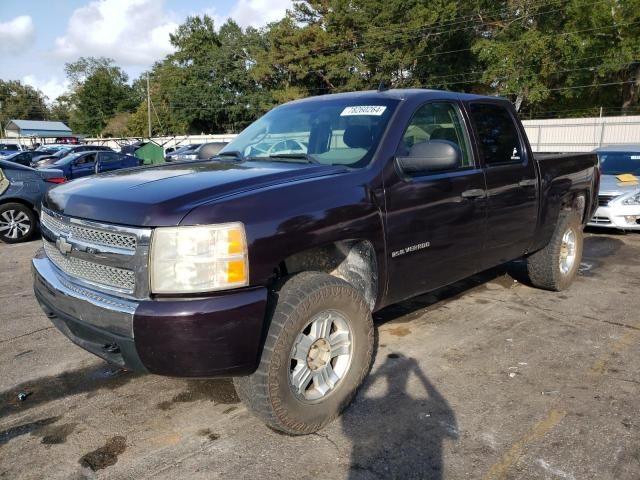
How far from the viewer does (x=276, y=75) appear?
57.8 m

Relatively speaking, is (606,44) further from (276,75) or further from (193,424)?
(193,424)

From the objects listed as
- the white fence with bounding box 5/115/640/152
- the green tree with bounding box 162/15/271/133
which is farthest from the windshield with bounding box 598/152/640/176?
the green tree with bounding box 162/15/271/133

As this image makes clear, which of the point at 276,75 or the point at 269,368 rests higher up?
the point at 276,75

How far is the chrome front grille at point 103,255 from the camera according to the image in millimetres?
2512

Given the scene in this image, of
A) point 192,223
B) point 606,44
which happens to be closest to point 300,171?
point 192,223

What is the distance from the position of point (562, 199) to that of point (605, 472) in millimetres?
3187

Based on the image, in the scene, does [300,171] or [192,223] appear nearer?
[192,223]

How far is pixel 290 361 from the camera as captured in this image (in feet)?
9.09

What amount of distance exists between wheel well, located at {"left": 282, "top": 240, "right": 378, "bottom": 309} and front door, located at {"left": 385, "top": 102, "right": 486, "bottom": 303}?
13cm

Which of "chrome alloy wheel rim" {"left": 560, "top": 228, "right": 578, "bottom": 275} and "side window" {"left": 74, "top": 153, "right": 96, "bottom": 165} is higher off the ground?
"side window" {"left": 74, "top": 153, "right": 96, "bottom": 165}

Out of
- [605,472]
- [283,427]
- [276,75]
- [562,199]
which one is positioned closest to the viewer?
[605,472]

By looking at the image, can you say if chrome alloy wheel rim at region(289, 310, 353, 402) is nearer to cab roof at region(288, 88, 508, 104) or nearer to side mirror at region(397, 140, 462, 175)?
side mirror at region(397, 140, 462, 175)

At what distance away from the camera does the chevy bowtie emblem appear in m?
2.89

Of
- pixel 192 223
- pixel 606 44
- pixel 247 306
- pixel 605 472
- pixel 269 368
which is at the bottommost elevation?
pixel 605 472
